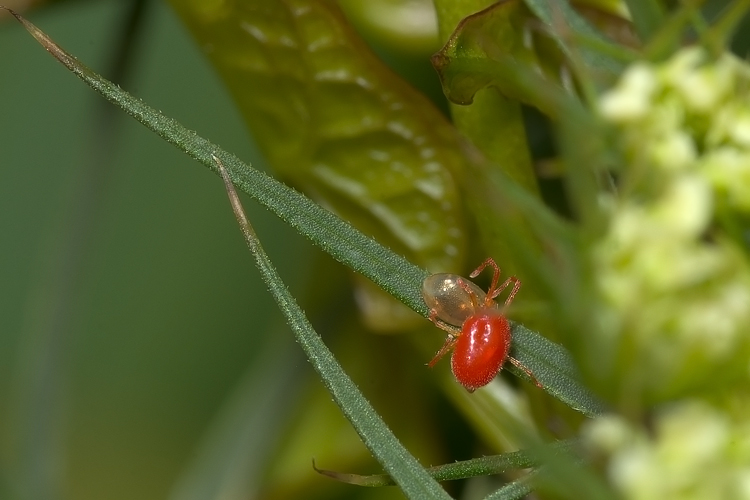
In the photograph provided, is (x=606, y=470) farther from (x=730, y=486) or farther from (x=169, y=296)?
(x=169, y=296)

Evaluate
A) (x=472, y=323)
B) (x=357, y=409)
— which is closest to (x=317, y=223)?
(x=357, y=409)

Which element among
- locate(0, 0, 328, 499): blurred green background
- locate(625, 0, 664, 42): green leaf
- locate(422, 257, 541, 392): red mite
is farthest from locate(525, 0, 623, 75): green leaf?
locate(0, 0, 328, 499): blurred green background

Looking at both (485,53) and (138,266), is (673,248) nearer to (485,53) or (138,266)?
(485,53)

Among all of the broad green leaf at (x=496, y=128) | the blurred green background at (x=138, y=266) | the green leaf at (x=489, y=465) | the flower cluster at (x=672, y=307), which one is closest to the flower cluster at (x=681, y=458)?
the flower cluster at (x=672, y=307)

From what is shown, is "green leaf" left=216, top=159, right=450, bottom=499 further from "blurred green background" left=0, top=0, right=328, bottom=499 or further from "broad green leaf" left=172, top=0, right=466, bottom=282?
"blurred green background" left=0, top=0, right=328, bottom=499

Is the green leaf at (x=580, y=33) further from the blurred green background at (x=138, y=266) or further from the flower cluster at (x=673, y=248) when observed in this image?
the blurred green background at (x=138, y=266)

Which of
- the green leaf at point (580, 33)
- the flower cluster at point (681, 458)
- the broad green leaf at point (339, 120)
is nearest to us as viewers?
the flower cluster at point (681, 458)

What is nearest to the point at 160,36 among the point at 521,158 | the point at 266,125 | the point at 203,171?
the point at 203,171
